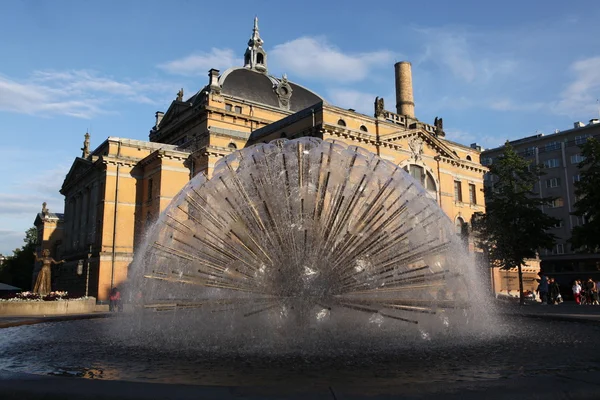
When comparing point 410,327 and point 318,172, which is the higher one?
point 318,172

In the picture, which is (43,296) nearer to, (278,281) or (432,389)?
(278,281)

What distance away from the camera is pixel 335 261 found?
307 inches

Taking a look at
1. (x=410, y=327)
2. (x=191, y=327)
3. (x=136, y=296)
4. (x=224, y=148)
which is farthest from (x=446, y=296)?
(x=224, y=148)

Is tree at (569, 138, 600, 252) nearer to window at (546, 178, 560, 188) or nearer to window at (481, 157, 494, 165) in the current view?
window at (546, 178, 560, 188)

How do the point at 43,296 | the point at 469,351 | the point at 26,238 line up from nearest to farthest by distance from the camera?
the point at 469,351
the point at 43,296
the point at 26,238

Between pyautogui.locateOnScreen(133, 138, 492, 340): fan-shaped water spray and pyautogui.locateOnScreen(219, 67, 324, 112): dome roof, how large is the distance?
35806 mm

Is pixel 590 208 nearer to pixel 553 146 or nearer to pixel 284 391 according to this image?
pixel 284 391

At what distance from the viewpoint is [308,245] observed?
25.9 ft

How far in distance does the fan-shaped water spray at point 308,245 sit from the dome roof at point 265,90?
35.8 meters

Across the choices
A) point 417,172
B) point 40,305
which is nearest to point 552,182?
point 417,172

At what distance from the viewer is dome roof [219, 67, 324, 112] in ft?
145

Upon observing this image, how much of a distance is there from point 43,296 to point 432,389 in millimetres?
24428

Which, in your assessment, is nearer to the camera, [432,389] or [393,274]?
[432,389]

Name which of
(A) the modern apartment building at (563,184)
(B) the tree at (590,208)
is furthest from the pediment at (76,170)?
(A) the modern apartment building at (563,184)
